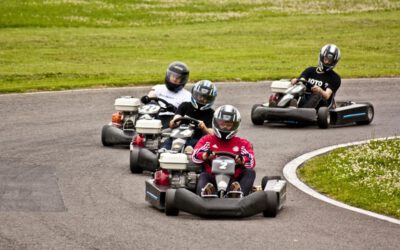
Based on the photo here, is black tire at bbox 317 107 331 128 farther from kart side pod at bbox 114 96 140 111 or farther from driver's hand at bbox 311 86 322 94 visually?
kart side pod at bbox 114 96 140 111

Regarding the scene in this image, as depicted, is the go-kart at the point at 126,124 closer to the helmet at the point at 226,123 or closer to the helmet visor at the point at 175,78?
the helmet visor at the point at 175,78

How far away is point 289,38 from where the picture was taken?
1550 inches

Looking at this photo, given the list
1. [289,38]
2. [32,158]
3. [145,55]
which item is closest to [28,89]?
[32,158]

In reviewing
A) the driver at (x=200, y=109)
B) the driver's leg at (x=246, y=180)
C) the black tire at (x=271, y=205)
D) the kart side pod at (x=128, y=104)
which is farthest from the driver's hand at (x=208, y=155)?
the kart side pod at (x=128, y=104)

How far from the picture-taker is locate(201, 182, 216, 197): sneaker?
38.9ft

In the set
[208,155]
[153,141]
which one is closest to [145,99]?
[153,141]

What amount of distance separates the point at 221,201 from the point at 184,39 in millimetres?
26950

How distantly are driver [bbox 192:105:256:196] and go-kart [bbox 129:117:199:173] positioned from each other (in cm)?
133

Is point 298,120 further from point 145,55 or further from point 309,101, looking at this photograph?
point 145,55

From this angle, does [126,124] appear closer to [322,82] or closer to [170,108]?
[170,108]

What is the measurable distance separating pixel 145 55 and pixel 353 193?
2073cm

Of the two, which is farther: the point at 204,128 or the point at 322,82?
the point at 322,82

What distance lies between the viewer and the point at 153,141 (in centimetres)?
1559

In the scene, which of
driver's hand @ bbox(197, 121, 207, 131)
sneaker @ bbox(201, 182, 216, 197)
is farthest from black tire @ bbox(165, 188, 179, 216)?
driver's hand @ bbox(197, 121, 207, 131)
